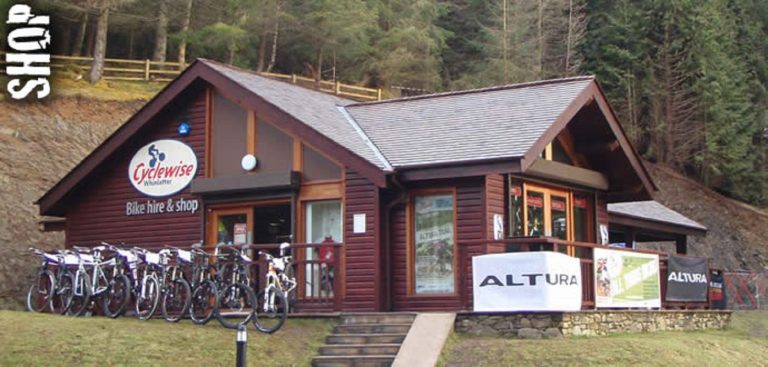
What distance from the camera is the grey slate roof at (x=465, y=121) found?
56.2 ft

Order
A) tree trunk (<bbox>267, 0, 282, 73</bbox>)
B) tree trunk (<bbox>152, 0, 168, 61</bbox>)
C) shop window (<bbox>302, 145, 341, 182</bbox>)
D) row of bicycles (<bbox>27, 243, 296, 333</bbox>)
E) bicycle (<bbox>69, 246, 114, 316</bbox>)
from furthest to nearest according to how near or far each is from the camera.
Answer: tree trunk (<bbox>267, 0, 282, 73</bbox>) < tree trunk (<bbox>152, 0, 168, 61</bbox>) < shop window (<bbox>302, 145, 341, 182</bbox>) < bicycle (<bbox>69, 246, 114, 316</bbox>) < row of bicycles (<bbox>27, 243, 296, 333</bbox>)

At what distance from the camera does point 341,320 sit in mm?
16094

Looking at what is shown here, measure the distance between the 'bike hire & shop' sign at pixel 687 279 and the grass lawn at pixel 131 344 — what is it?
8.26 m

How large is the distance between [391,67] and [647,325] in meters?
38.8

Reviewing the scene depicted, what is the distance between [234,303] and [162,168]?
217 inches

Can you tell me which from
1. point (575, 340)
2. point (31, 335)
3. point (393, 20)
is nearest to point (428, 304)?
point (575, 340)

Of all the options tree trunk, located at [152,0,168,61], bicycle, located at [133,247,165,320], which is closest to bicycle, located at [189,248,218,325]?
bicycle, located at [133,247,165,320]

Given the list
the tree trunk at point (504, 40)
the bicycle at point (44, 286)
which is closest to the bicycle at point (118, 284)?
the bicycle at point (44, 286)

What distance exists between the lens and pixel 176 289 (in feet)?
53.5

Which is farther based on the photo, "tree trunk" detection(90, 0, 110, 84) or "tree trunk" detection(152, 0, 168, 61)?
"tree trunk" detection(152, 0, 168, 61)

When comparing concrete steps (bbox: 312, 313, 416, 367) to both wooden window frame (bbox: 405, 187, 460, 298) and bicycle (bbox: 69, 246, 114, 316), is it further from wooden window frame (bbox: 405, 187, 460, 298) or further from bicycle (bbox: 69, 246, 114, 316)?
bicycle (bbox: 69, 246, 114, 316)

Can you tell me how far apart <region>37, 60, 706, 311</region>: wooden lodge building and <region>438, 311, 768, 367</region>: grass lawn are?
1.71m

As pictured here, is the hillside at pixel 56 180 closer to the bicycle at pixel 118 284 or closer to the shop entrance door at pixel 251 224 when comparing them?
the shop entrance door at pixel 251 224

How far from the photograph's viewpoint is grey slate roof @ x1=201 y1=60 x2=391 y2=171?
1798 centimetres
